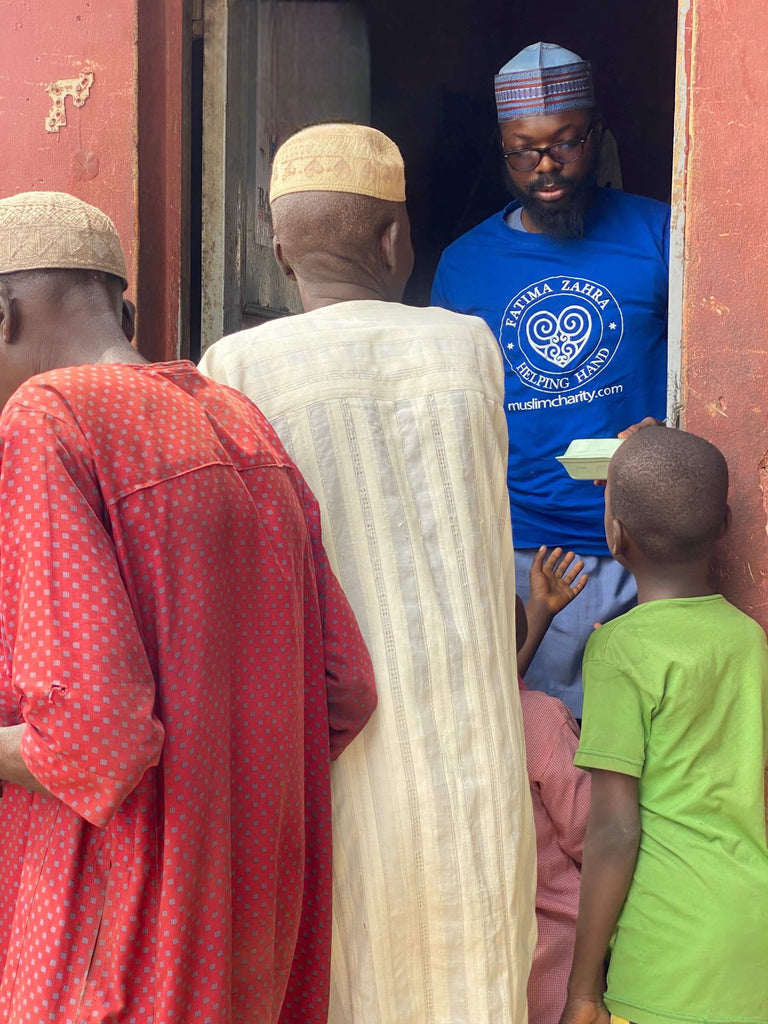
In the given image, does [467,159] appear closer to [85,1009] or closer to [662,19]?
[662,19]

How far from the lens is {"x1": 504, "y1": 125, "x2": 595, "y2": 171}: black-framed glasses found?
121 inches

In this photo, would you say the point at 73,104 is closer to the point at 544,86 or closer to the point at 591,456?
the point at 544,86

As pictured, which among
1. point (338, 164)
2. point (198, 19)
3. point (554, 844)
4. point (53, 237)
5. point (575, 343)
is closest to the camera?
point (53, 237)

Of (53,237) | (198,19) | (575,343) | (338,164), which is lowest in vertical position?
(575,343)

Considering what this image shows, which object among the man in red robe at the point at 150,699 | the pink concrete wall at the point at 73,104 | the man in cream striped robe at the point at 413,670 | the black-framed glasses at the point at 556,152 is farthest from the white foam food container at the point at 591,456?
the pink concrete wall at the point at 73,104

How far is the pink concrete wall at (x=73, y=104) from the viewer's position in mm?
3029

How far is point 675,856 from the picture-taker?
215 cm

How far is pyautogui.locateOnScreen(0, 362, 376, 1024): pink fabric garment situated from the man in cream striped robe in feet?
0.65

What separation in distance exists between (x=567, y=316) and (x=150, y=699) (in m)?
1.91

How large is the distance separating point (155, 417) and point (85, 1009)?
743 millimetres

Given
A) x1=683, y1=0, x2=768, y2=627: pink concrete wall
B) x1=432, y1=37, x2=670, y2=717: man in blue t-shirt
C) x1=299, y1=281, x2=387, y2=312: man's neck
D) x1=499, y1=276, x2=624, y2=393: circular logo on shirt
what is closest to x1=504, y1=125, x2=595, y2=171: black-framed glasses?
x1=432, y1=37, x2=670, y2=717: man in blue t-shirt

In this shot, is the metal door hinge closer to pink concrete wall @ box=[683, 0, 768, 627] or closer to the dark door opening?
pink concrete wall @ box=[683, 0, 768, 627]


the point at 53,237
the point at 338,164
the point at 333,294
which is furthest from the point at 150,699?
the point at 338,164

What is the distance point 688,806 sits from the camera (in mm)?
2160
